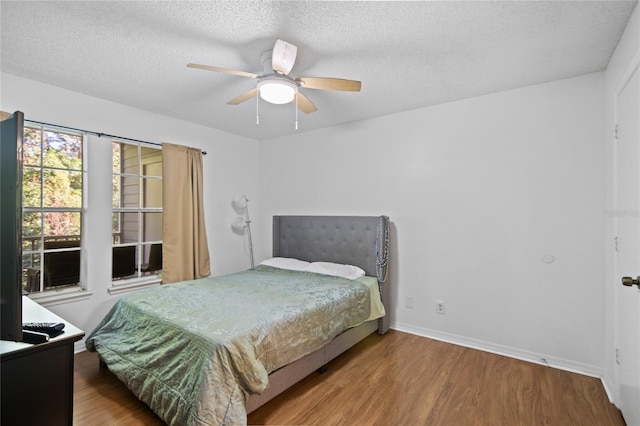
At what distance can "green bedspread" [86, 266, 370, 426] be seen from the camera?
173cm

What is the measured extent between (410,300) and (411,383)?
3.77 feet

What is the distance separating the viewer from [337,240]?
3.85 metres

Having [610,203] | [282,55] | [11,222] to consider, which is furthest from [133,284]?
[610,203]

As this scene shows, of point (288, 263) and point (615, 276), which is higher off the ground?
point (615, 276)

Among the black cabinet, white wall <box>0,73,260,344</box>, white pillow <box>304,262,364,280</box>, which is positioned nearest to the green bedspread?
white pillow <box>304,262,364,280</box>

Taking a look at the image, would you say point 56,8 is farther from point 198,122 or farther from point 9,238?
point 198,122

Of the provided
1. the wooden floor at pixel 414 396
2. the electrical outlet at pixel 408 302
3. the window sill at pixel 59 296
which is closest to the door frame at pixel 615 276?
the wooden floor at pixel 414 396

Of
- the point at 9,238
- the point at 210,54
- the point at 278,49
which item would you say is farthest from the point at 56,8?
the point at 9,238

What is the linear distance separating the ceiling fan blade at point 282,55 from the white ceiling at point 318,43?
0.11m

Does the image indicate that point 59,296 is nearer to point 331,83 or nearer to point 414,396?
point 331,83

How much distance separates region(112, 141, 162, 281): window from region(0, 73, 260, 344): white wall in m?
0.19

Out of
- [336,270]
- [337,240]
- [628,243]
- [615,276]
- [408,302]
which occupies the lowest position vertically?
[408,302]

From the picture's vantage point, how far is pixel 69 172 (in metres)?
2.99

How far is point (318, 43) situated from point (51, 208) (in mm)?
2818
